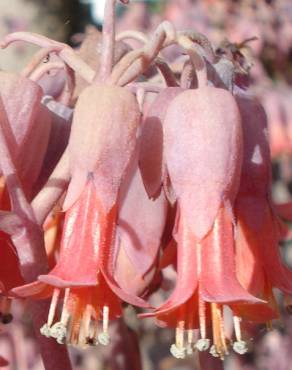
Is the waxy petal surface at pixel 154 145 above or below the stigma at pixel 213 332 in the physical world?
above

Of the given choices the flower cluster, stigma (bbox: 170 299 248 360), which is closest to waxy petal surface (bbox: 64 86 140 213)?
the flower cluster

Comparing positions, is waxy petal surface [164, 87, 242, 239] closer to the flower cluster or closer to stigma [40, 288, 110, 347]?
the flower cluster

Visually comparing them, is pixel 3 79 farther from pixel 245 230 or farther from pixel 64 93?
pixel 245 230

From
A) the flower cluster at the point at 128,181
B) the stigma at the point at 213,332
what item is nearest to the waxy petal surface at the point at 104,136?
the flower cluster at the point at 128,181

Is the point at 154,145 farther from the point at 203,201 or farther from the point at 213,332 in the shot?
the point at 213,332

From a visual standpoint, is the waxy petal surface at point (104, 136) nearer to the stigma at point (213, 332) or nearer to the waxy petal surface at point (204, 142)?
the waxy petal surface at point (204, 142)

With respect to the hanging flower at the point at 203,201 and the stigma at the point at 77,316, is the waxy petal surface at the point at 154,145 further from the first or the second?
the stigma at the point at 77,316

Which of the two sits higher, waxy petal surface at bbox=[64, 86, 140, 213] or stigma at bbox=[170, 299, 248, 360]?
waxy petal surface at bbox=[64, 86, 140, 213]

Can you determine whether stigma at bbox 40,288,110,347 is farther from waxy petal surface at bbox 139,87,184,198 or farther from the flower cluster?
waxy petal surface at bbox 139,87,184,198

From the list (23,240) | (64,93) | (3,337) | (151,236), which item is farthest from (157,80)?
(3,337)
